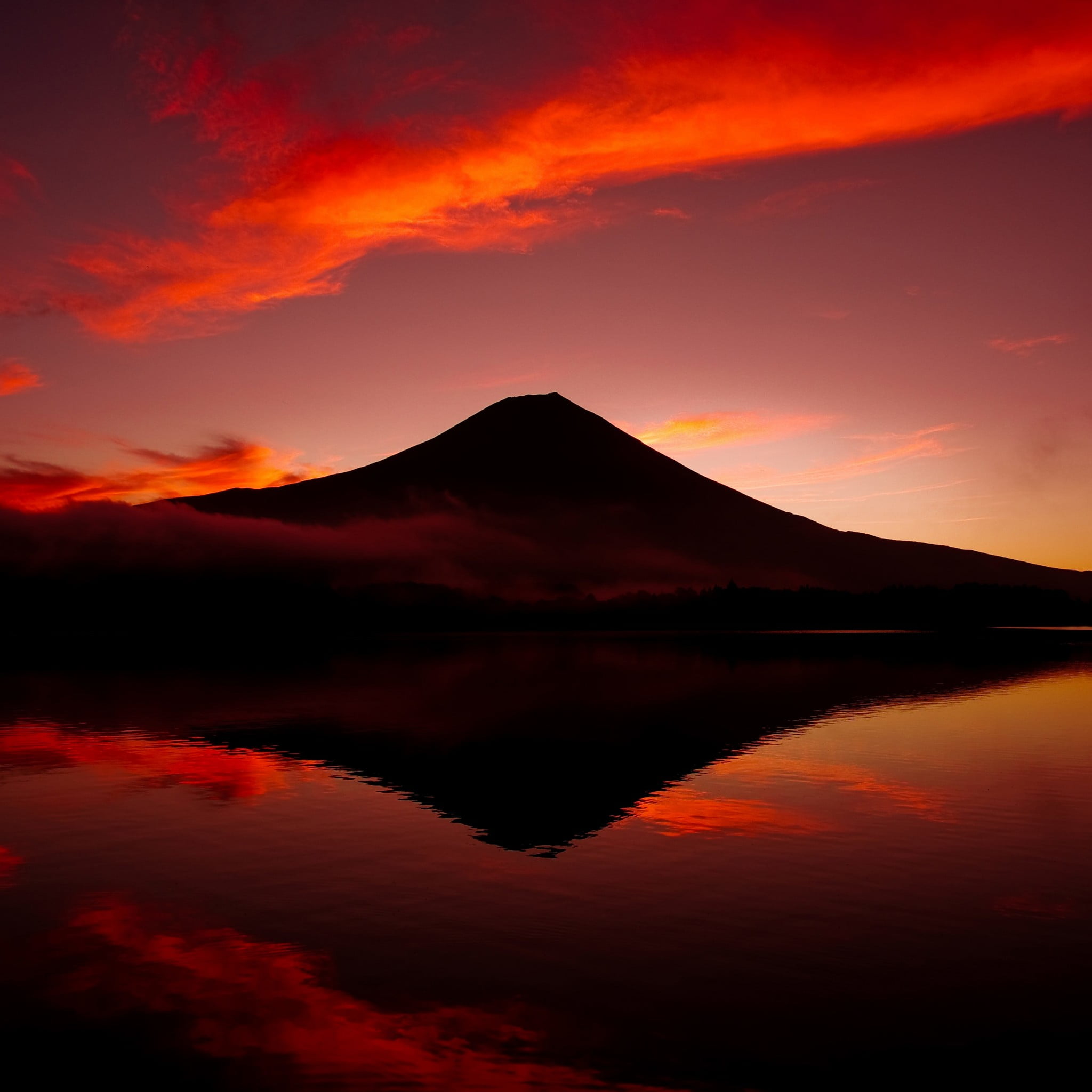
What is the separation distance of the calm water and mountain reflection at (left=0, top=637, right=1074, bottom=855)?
12.6 inches

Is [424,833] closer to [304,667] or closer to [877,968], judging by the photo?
[877,968]

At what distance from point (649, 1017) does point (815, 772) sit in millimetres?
21431

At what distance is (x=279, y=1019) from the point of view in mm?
13352

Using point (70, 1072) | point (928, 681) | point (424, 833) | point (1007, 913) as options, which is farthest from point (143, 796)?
point (928, 681)

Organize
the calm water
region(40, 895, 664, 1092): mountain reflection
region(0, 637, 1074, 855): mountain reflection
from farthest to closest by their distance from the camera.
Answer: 1. region(0, 637, 1074, 855): mountain reflection
2. the calm water
3. region(40, 895, 664, 1092): mountain reflection

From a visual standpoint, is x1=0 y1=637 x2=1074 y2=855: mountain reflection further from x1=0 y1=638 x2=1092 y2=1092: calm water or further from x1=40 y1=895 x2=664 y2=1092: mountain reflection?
x1=40 y1=895 x2=664 y2=1092: mountain reflection

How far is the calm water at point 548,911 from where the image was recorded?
486 inches

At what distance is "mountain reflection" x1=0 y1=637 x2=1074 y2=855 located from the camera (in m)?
28.2

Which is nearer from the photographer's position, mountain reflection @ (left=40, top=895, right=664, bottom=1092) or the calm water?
mountain reflection @ (left=40, top=895, right=664, bottom=1092)

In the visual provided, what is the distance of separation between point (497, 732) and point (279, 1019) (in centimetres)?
3237

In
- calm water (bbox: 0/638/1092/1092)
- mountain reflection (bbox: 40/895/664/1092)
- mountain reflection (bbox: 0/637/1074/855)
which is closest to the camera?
mountain reflection (bbox: 40/895/664/1092)

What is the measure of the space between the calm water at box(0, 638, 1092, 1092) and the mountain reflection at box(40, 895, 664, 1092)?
0.05m

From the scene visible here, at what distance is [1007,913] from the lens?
17750 mm

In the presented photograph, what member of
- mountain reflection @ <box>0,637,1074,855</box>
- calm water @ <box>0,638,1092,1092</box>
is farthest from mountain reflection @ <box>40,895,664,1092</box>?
mountain reflection @ <box>0,637,1074,855</box>
